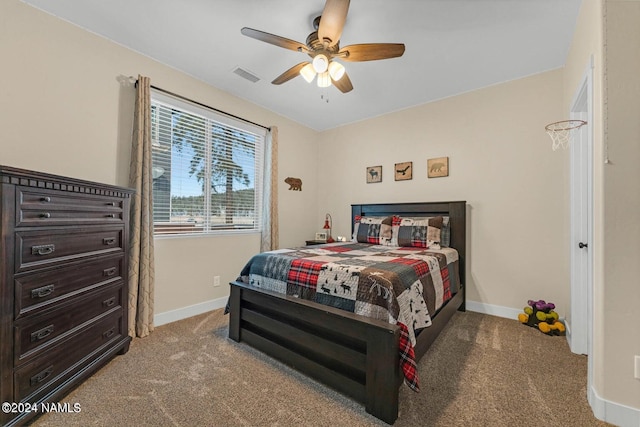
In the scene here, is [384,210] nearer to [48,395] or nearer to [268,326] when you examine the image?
[268,326]

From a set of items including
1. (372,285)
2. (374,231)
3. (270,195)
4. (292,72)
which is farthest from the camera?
(270,195)

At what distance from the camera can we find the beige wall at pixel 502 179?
2771mm

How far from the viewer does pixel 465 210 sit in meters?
3.21

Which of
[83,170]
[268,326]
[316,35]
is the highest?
[316,35]

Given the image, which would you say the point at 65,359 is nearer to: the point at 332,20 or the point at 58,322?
the point at 58,322

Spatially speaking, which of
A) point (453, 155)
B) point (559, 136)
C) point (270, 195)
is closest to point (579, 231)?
point (559, 136)

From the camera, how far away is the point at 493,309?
3072mm

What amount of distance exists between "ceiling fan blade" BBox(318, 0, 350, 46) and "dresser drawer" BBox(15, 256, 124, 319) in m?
2.23

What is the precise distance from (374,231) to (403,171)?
1.02 metres

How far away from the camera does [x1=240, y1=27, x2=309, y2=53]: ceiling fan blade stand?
6.06 feet

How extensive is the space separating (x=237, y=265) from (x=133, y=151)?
1748 millimetres

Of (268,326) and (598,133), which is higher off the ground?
(598,133)

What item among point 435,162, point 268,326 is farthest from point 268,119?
point 268,326

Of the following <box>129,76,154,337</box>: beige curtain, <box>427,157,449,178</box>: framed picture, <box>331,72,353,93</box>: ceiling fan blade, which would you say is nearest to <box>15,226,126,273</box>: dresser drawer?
<box>129,76,154,337</box>: beige curtain
